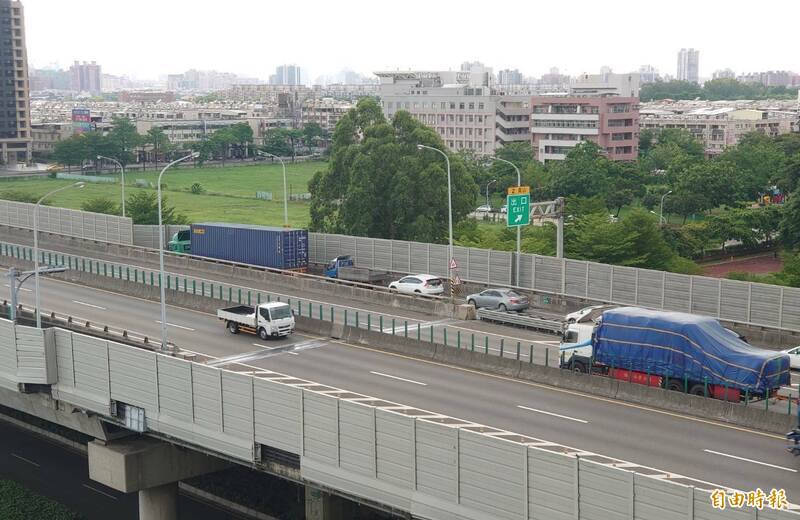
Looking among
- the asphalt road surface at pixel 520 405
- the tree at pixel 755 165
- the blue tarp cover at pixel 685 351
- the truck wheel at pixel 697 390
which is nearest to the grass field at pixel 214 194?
the tree at pixel 755 165

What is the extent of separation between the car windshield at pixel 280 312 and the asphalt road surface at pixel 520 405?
3.46 ft

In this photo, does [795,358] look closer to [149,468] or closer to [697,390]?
[697,390]

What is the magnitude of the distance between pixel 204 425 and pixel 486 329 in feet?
Answer: 64.5

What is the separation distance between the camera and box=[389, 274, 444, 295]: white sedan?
59.9 meters

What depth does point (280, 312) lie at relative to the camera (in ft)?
161

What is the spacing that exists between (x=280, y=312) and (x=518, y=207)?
15568mm

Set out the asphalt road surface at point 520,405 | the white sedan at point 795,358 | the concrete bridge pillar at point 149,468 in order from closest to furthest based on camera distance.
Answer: the asphalt road surface at point 520,405 < the concrete bridge pillar at point 149,468 < the white sedan at point 795,358

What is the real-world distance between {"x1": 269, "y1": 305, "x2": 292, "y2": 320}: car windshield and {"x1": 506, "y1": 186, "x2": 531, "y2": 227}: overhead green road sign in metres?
14.4

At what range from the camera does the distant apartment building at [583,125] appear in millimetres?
179250

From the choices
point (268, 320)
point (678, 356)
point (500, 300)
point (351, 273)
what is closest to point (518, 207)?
point (500, 300)

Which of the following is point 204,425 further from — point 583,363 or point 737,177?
point 737,177

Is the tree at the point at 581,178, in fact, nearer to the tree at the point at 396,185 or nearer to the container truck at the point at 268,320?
the tree at the point at 396,185

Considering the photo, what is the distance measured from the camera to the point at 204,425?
1324 inches

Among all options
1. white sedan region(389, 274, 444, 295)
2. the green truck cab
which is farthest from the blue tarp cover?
the green truck cab
